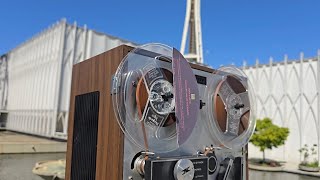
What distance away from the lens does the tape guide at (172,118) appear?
120cm

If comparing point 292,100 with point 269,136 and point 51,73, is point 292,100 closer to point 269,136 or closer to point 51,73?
point 269,136

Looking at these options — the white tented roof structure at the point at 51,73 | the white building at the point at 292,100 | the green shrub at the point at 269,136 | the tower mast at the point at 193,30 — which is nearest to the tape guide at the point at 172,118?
the green shrub at the point at 269,136

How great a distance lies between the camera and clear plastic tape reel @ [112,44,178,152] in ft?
3.93

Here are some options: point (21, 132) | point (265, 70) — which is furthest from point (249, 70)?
point (21, 132)

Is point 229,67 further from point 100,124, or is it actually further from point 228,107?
point 100,124

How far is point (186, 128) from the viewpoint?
4.23 feet

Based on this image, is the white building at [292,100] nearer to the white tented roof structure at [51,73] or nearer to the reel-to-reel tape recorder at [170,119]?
the white tented roof structure at [51,73]

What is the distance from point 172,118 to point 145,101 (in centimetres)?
16

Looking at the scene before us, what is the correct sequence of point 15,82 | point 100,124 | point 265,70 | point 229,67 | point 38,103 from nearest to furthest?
point 100,124 → point 229,67 → point 265,70 → point 38,103 → point 15,82

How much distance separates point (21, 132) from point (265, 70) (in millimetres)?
11651

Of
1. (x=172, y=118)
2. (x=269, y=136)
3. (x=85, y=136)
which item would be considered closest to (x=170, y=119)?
(x=172, y=118)

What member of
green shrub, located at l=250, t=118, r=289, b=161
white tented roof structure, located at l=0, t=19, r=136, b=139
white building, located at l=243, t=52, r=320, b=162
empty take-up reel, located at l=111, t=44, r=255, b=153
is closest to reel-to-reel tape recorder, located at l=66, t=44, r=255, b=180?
empty take-up reel, located at l=111, t=44, r=255, b=153

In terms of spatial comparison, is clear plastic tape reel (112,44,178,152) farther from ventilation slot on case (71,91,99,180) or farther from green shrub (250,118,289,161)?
green shrub (250,118,289,161)

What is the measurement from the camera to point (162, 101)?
4.22 feet
